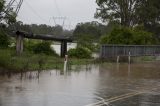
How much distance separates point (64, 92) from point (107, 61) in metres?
24.1

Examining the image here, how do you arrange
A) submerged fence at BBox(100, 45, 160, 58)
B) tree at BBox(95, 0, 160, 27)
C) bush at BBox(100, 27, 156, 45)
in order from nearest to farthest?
submerged fence at BBox(100, 45, 160, 58) < bush at BBox(100, 27, 156, 45) < tree at BBox(95, 0, 160, 27)

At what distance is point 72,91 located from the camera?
19.2 meters

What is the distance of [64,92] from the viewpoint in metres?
18.7

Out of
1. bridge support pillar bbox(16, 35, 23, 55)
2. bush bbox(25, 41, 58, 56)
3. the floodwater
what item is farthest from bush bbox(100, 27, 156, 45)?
the floodwater

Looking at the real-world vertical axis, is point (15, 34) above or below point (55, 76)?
above

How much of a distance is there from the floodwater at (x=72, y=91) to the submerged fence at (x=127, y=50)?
1935cm

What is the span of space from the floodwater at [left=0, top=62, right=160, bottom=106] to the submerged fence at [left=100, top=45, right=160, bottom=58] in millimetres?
19354

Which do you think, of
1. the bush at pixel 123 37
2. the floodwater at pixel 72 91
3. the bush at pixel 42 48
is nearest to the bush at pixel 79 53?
the bush at pixel 42 48

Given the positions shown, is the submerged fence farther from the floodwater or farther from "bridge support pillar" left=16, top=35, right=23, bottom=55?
the floodwater

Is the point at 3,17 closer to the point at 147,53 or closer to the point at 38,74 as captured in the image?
the point at 38,74

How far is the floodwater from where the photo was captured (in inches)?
625

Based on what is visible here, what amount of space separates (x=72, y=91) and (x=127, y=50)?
31033 millimetres

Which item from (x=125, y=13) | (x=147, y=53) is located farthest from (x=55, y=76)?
(x=125, y=13)

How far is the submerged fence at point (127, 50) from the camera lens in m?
45.7
